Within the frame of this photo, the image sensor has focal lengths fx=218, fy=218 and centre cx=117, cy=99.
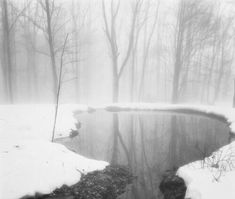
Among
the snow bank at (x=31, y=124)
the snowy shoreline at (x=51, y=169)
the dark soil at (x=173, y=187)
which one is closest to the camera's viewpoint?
the snowy shoreline at (x=51, y=169)

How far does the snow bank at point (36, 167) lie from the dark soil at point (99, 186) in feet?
0.54

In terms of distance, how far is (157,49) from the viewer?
3119 centimetres

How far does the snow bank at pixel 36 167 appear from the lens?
4777 millimetres

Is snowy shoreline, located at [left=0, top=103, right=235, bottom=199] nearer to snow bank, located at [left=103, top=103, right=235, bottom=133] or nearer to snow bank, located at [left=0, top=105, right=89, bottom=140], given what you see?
snow bank, located at [left=0, top=105, right=89, bottom=140]

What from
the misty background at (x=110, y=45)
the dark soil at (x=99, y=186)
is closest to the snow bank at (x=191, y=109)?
the misty background at (x=110, y=45)

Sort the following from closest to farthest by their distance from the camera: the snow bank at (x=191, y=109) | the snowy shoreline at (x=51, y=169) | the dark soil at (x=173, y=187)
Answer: the snowy shoreline at (x=51, y=169), the dark soil at (x=173, y=187), the snow bank at (x=191, y=109)

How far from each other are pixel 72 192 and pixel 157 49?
93.4 ft

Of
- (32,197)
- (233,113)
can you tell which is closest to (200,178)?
(32,197)

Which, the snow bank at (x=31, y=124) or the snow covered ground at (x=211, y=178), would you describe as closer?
the snow covered ground at (x=211, y=178)

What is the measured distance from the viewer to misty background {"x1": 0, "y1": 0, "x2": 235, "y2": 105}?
20.3 meters

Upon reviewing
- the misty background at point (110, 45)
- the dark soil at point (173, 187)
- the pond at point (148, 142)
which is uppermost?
the misty background at point (110, 45)

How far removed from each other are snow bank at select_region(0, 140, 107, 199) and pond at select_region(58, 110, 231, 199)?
59.5 inches

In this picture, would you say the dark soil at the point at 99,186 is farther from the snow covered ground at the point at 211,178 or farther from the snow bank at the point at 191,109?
the snow bank at the point at 191,109

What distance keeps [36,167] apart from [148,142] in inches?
228
